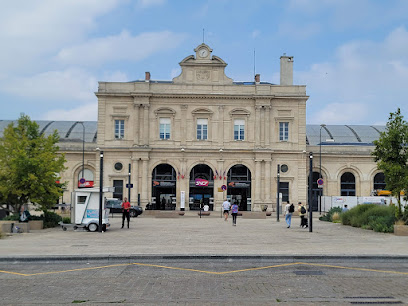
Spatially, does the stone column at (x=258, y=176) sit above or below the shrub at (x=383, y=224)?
above

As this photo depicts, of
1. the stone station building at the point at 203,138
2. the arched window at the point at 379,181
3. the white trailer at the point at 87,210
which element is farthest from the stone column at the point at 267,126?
the white trailer at the point at 87,210

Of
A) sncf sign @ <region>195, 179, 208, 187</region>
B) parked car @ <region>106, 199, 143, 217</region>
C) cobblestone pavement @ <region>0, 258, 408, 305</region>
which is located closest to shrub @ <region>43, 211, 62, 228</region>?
cobblestone pavement @ <region>0, 258, 408, 305</region>

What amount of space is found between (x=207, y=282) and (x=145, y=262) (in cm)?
357

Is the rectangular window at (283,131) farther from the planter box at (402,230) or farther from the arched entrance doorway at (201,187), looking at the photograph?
the planter box at (402,230)

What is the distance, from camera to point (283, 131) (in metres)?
61.0

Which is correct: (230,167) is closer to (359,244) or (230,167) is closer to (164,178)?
(164,178)

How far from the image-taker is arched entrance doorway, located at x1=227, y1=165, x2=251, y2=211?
198 ft

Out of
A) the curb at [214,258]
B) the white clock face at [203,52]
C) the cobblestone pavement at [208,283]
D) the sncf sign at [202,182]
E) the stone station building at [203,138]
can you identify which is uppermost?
the white clock face at [203,52]

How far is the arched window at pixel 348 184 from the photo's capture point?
65500 millimetres

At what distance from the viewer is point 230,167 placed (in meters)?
60.5

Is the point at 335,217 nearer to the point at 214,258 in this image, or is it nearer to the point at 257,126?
the point at 257,126

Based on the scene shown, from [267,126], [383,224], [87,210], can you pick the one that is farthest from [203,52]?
[383,224]

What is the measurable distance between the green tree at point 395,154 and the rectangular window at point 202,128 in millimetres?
34920

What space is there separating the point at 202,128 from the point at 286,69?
13800mm
